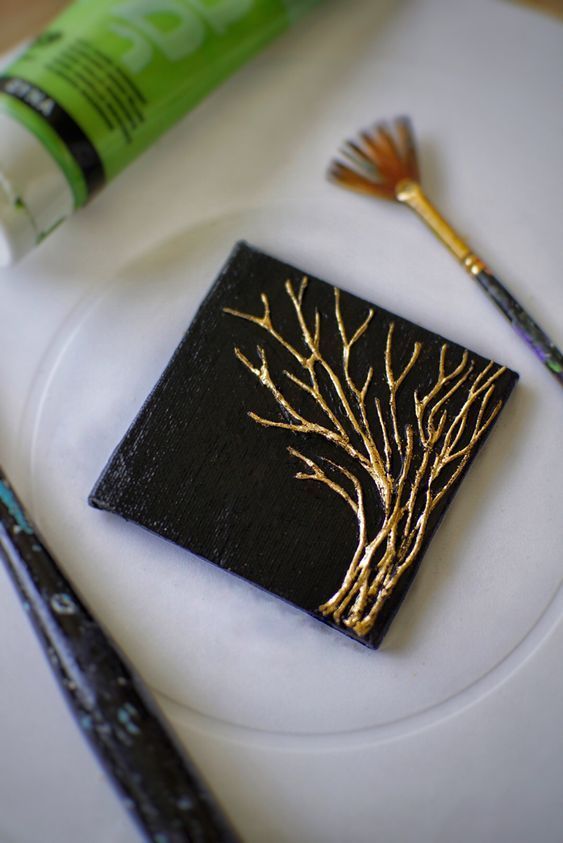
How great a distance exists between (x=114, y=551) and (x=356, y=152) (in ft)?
1.14

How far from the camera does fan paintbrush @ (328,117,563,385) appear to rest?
58 cm

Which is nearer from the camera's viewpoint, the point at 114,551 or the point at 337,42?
the point at 114,551

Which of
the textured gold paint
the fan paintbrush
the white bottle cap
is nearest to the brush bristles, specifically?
the fan paintbrush

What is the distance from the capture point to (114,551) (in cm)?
55

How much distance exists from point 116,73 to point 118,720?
0.43 metres

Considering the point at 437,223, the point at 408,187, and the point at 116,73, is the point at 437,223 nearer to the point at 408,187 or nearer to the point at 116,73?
the point at 408,187

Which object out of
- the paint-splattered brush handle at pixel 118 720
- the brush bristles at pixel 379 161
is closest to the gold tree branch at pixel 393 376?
the brush bristles at pixel 379 161

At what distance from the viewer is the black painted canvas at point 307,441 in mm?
532

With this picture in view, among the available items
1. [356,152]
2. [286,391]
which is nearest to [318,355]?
[286,391]

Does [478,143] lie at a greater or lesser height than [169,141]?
greater

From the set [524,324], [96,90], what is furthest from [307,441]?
[96,90]

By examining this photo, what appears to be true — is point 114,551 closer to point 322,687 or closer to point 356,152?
point 322,687

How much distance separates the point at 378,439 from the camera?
56 cm

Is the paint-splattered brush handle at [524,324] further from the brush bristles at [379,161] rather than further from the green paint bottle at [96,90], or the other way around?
the green paint bottle at [96,90]
